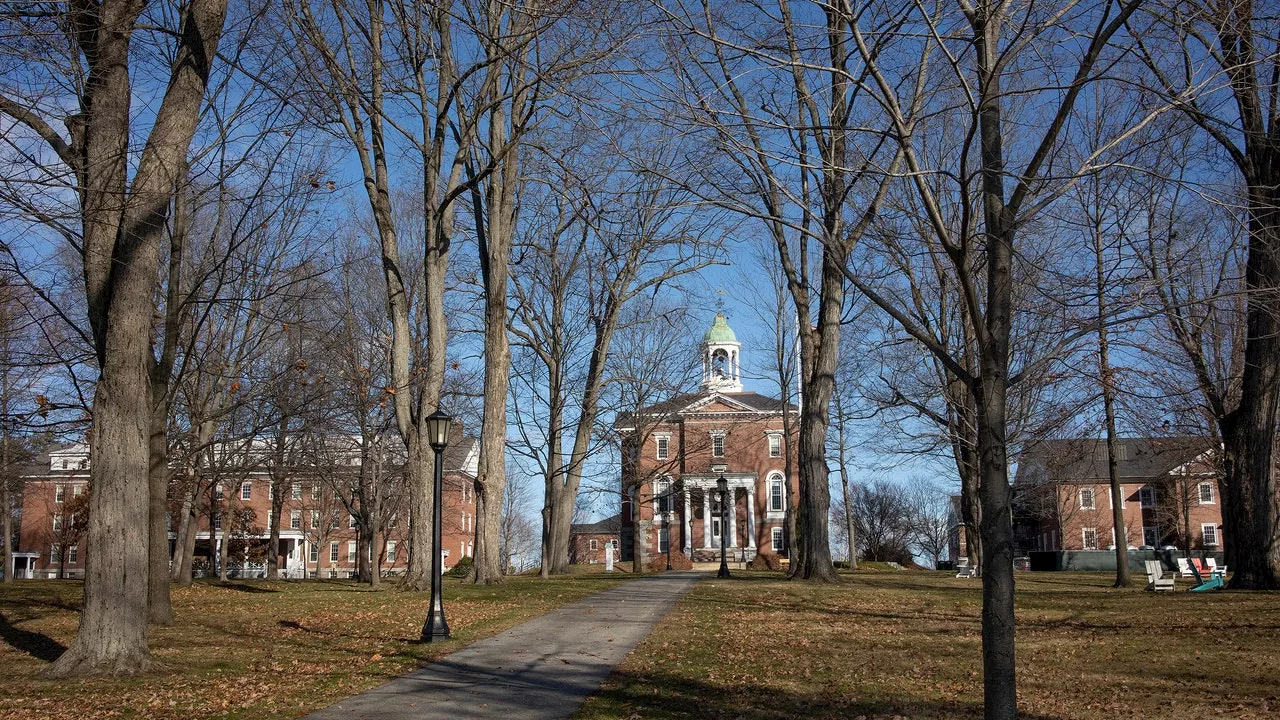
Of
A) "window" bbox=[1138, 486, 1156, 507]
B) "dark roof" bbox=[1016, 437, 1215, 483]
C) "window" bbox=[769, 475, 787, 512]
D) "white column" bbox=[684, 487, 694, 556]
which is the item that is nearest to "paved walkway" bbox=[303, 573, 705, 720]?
"dark roof" bbox=[1016, 437, 1215, 483]

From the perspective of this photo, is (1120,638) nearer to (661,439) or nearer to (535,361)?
(535,361)

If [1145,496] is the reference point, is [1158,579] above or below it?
below

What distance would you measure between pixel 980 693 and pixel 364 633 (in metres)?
7.36

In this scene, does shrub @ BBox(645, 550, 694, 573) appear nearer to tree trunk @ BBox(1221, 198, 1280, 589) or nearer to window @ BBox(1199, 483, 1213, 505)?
tree trunk @ BBox(1221, 198, 1280, 589)

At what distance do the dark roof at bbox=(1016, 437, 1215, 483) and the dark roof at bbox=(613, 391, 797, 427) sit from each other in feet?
30.7

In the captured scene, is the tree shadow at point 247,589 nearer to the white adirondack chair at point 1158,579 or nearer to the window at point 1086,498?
the white adirondack chair at point 1158,579

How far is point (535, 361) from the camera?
32.7 m

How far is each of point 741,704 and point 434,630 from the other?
4582 mm

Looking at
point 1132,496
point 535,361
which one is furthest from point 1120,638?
point 1132,496

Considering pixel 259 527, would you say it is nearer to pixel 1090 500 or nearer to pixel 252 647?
pixel 1090 500

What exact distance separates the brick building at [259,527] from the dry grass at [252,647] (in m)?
25.5

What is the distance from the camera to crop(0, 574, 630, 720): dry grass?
7863mm

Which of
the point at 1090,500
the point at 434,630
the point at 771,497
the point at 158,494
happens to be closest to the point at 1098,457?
the point at 1090,500

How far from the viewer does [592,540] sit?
246 ft
